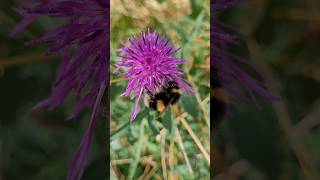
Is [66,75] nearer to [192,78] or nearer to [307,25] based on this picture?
[192,78]

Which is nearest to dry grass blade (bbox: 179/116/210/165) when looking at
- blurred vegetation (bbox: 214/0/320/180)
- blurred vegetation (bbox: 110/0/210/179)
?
blurred vegetation (bbox: 110/0/210/179)

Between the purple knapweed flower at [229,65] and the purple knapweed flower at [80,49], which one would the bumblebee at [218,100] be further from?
the purple knapweed flower at [80,49]

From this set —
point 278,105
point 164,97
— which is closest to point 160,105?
point 164,97

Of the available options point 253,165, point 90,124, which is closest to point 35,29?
point 90,124

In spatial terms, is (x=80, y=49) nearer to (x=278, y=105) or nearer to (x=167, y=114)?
(x=167, y=114)

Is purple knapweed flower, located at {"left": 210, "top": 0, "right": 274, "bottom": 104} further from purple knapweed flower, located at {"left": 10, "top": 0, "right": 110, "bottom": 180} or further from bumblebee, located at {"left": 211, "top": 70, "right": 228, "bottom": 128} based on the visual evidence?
purple knapweed flower, located at {"left": 10, "top": 0, "right": 110, "bottom": 180}

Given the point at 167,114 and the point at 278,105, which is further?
the point at 278,105
